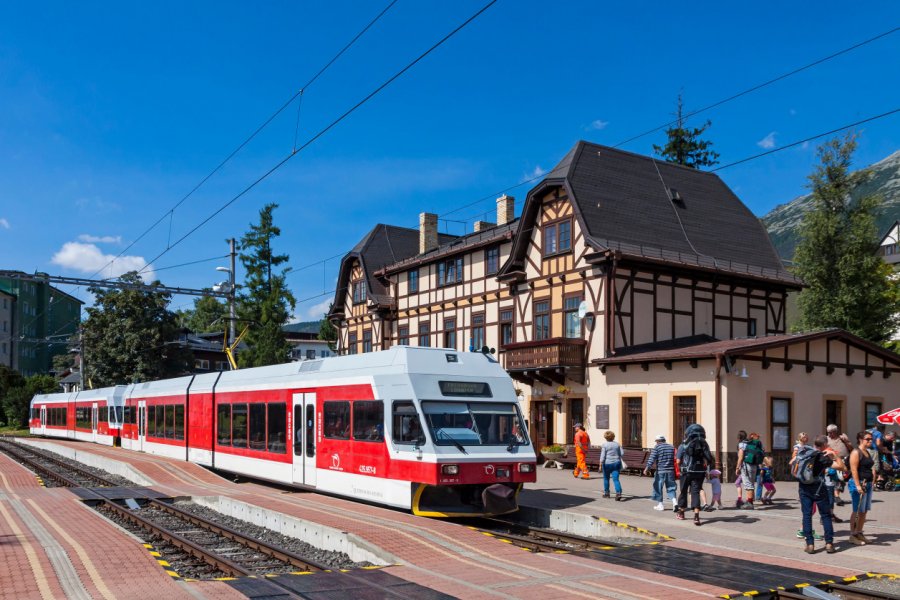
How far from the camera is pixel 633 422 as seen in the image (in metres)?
25.4

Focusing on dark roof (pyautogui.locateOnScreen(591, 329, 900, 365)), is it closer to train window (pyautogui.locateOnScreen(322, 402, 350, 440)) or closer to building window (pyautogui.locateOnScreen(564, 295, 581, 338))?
building window (pyautogui.locateOnScreen(564, 295, 581, 338))

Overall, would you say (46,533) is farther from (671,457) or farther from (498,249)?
(498,249)

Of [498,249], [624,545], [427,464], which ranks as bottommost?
[624,545]

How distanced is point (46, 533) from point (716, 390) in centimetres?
1612

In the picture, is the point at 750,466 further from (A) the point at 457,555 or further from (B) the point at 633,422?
(B) the point at 633,422

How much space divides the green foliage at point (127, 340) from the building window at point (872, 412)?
43720 millimetres

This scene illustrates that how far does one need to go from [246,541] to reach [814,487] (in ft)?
26.8

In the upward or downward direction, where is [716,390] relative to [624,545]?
upward

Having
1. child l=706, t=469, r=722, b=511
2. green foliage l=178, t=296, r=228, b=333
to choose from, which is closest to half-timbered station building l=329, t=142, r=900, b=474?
child l=706, t=469, r=722, b=511

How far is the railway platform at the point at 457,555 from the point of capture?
8875 mm

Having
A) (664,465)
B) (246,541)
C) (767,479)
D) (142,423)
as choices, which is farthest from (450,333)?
(246,541)

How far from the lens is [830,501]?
12195 mm

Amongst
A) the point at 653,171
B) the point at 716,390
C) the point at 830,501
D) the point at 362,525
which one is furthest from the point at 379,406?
the point at 653,171

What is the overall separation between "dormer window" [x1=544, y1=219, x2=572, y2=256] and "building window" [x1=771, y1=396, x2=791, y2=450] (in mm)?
8189
